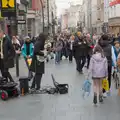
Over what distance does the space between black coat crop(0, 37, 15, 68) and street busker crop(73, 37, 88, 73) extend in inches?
235

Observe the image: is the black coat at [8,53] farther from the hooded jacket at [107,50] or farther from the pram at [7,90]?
the hooded jacket at [107,50]

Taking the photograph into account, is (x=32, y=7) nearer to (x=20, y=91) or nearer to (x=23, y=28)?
(x=23, y=28)

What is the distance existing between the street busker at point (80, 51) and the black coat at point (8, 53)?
235 inches

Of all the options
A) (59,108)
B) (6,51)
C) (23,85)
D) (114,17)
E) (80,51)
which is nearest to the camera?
(59,108)

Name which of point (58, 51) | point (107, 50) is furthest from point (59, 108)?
point (58, 51)

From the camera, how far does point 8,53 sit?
1111 centimetres

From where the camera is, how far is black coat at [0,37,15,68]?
11023mm

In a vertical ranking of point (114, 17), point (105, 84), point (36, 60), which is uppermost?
point (114, 17)

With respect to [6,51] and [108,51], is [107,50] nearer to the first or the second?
[108,51]

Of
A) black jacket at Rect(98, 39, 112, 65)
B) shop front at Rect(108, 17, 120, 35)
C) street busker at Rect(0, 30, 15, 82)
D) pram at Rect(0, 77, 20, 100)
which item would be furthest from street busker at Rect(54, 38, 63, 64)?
shop front at Rect(108, 17, 120, 35)

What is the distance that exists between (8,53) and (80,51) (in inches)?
240

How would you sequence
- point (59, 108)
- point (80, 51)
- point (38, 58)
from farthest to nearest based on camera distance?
point (80, 51) → point (38, 58) → point (59, 108)

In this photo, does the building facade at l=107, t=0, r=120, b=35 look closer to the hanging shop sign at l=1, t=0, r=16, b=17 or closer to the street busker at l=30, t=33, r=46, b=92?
the hanging shop sign at l=1, t=0, r=16, b=17

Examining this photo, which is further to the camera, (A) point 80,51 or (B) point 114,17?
(B) point 114,17
